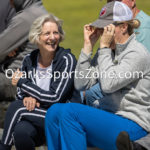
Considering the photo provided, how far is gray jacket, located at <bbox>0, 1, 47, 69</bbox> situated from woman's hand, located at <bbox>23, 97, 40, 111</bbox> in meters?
0.81

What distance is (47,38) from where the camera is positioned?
3.87m

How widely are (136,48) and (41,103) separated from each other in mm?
1033

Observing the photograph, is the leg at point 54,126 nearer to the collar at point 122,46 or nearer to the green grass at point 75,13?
the collar at point 122,46

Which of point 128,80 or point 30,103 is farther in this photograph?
point 30,103

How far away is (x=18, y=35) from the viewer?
4484 millimetres

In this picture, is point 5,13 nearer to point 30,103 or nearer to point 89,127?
point 30,103

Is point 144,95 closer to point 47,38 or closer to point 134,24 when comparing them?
point 134,24

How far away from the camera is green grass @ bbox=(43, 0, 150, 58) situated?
895 cm

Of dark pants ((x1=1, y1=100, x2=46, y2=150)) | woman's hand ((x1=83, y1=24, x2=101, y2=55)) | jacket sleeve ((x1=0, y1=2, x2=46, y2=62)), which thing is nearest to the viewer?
woman's hand ((x1=83, y1=24, x2=101, y2=55))

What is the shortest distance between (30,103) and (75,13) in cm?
710

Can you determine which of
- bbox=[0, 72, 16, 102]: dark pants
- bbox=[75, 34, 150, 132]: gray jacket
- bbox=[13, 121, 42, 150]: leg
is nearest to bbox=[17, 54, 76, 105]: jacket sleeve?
bbox=[13, 121, 42, 150]: leg

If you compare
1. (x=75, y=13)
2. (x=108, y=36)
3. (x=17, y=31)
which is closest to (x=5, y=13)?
(x=17, y=31)

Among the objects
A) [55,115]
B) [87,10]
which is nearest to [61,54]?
[55,115]

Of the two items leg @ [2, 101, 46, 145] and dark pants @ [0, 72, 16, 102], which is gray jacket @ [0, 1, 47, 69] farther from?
leg @ [2, 101, 46, 145]
